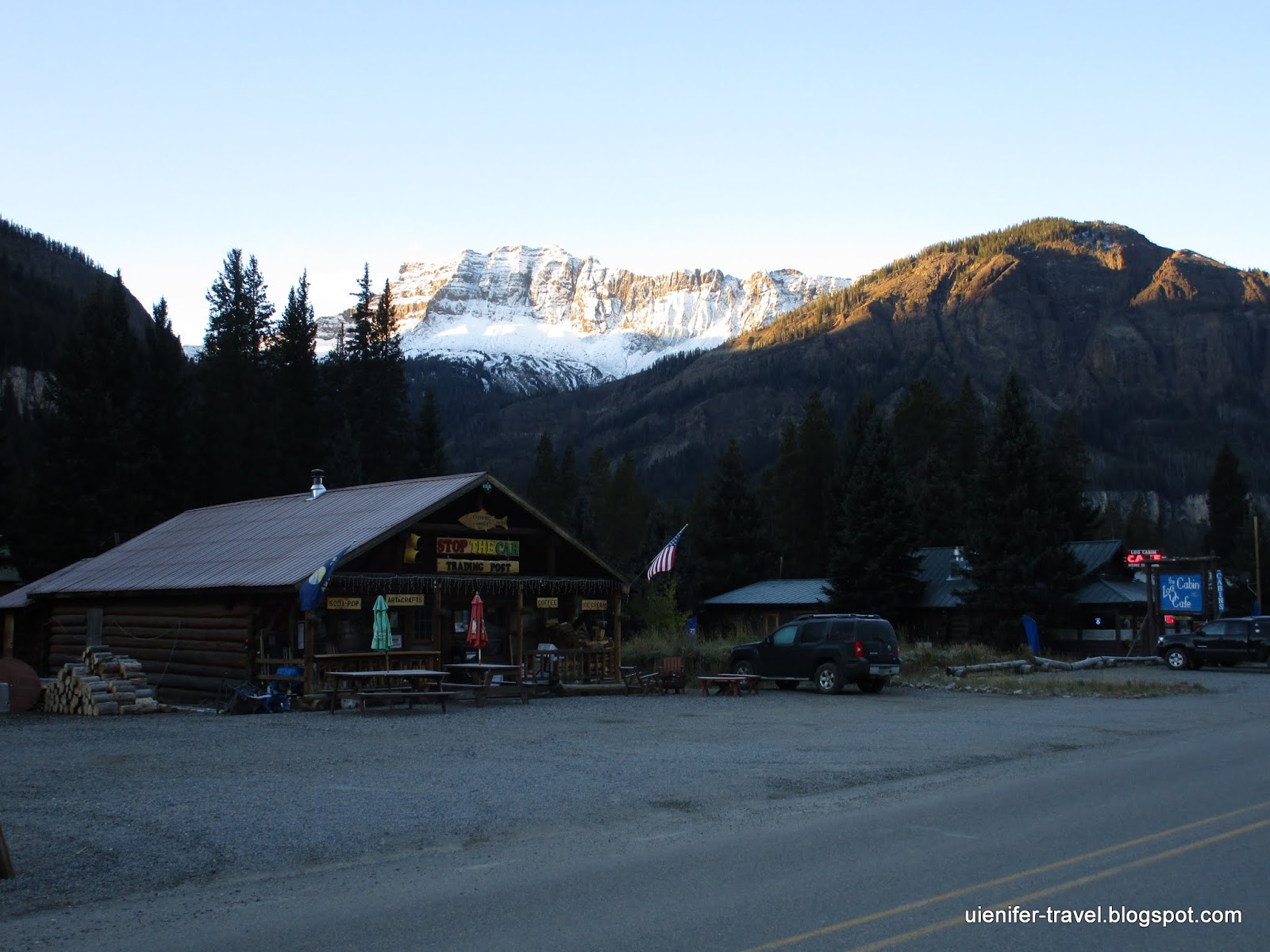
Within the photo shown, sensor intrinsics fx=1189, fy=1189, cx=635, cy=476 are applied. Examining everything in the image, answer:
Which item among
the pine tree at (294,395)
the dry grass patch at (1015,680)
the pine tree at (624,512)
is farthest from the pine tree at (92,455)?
the pine tree at (624,512)

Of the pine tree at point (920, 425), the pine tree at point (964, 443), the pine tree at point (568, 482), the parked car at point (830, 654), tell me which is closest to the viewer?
the parked car at point (830, 654)

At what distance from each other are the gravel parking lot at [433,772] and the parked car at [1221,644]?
51.3 ft

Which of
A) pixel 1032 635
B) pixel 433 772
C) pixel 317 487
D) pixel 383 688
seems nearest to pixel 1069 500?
pixel 1032 635

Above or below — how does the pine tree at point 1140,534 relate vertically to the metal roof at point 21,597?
above

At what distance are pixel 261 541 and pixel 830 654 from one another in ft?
45.9

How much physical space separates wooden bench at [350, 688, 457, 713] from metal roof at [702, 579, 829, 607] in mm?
33576

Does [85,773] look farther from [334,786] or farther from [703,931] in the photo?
[703,931]

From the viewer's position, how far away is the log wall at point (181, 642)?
25453 millimetres

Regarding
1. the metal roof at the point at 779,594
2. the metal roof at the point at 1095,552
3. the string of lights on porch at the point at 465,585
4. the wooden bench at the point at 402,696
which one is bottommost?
the wooden bench at the point at 402,696

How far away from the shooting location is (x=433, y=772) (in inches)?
550

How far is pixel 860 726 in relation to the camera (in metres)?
19.9

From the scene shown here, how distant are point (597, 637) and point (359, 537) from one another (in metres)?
8.52

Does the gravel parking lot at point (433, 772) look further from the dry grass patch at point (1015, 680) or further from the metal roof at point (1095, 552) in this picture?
the metal roof at point (1095, 552)

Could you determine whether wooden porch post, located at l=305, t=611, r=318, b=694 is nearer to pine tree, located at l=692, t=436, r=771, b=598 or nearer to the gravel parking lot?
the gravel parking lot
